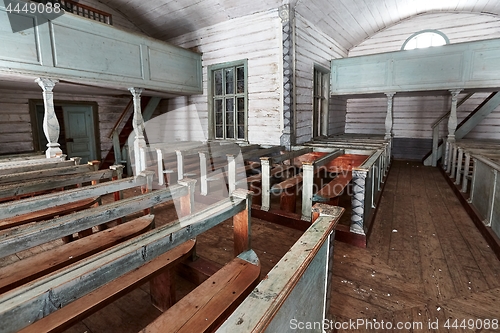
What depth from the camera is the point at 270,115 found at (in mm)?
6266

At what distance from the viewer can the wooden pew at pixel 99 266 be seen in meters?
1.00

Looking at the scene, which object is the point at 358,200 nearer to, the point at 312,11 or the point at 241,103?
the point at 241,103

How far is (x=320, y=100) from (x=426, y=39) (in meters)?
4.76

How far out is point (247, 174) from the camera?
20.8 ft

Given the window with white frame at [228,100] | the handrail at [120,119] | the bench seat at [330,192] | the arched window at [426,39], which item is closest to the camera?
the bench seat at [330,192]

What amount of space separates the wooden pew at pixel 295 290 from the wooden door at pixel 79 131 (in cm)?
858

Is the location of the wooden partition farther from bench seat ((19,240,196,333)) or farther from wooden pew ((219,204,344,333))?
wooden pew ((219,204,344,333))

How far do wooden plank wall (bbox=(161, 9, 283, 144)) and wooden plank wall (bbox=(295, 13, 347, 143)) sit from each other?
53cm

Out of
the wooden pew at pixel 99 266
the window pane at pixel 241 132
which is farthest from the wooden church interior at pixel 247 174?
the window pane at pixel 241 132

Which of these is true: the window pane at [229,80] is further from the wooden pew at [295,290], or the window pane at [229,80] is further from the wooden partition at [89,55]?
the wooden pew at [295,290]

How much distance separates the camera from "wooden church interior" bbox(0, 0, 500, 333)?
1.53 metres

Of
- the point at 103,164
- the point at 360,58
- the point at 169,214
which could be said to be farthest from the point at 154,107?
the point at 360,58

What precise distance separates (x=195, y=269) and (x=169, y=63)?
18.5 feet

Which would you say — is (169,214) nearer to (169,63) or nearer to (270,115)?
(270,115)
